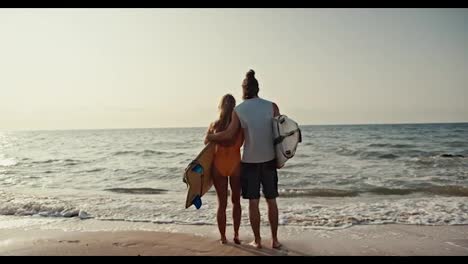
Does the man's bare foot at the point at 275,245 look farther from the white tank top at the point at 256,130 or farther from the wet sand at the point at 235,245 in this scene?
the white tank top at the point at 256,130

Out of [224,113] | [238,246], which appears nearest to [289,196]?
[238,246]

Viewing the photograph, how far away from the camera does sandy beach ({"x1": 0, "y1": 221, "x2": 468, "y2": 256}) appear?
439 centimetres

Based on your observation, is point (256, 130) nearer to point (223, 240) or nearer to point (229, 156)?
point (229, 156)

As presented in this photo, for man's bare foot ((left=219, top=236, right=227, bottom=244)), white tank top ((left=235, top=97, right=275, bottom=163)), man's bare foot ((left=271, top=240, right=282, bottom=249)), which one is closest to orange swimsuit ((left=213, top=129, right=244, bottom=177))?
white tank top ((left=235, top=97, right=275, bottom=163))

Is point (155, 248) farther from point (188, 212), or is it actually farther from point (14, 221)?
point (14, 221)

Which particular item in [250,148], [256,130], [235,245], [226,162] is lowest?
[235,245]

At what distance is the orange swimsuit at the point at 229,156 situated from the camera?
14.4 feet

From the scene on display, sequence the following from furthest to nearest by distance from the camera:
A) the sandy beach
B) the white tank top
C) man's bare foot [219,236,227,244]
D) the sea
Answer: the sea → man's bare foot [219,236,227,244] → the sandy beach → the white tank top

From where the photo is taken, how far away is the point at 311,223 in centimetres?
599

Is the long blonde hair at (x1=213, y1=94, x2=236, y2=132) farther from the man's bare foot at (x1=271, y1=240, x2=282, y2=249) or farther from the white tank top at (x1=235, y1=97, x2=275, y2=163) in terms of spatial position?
the man's bare foot at (x1=271, y1=240, x2=282, y2=249)

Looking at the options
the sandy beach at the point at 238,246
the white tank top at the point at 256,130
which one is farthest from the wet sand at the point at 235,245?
the white tank top at the point at 256,130

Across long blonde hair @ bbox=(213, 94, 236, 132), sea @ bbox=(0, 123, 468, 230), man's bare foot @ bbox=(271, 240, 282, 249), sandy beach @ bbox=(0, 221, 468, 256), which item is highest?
long blonde hair @ bbox=(213, 94, 236, 132)

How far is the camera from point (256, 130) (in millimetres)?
4297

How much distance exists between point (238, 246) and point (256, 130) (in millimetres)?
1276
